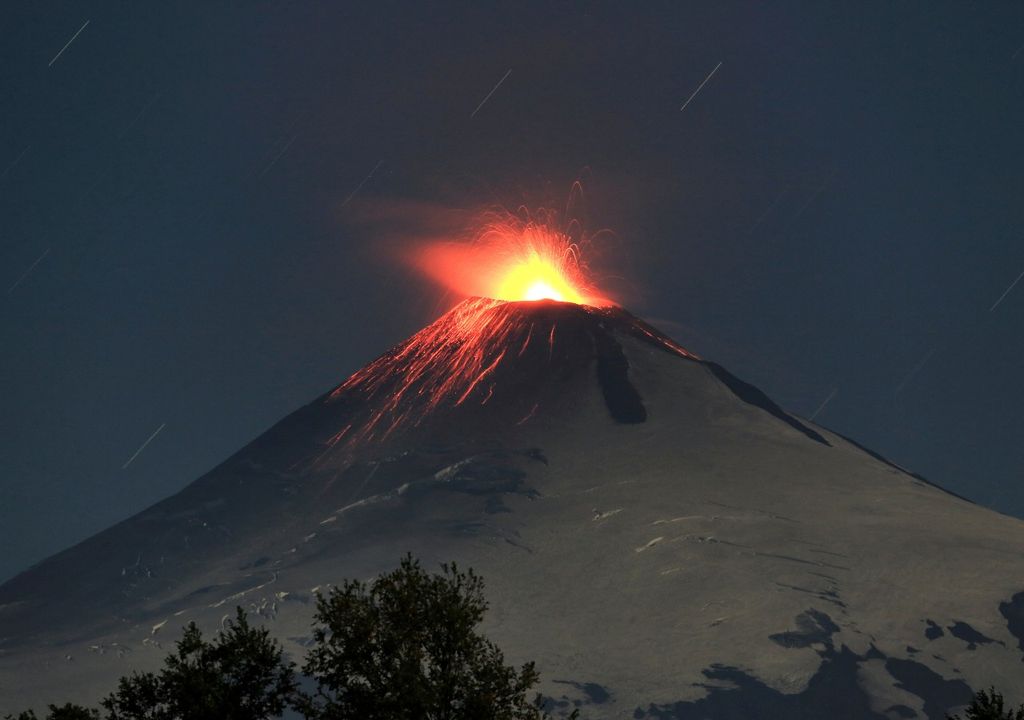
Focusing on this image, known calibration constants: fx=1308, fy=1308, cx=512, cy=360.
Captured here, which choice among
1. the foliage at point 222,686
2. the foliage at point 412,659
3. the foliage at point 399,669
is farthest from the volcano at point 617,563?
the foliage at point 412,659

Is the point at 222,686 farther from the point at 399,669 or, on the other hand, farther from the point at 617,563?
the point at 617,563

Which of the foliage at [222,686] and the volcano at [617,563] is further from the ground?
the volcano at [617,563]

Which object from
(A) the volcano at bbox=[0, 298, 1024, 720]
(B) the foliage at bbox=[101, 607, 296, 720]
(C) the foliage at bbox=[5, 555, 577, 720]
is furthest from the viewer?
(A) the volcano at bbox=[0, 298, 1024, 720]

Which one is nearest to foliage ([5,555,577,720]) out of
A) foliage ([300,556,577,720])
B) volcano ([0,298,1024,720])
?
foliage ([300,556,577,720])

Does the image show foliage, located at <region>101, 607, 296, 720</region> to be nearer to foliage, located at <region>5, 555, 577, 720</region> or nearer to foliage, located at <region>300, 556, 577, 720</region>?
foliage, located at <region>5, 555, 577, 720</region>

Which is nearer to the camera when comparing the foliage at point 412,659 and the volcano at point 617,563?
the foliage at point 412,659

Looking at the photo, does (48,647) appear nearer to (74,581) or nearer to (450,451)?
(74,581)

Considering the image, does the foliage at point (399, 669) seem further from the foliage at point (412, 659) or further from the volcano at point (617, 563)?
the volcano at point (617, 563)
